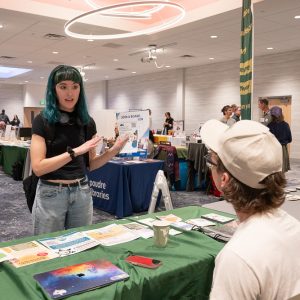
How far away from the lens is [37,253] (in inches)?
57.2

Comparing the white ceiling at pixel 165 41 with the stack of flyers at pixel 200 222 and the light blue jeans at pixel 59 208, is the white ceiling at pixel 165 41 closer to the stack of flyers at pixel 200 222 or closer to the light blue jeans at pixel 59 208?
the stack of flyers at pixel 200 222

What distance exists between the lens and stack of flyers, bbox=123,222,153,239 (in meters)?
1.69

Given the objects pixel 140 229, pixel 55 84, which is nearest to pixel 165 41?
pixel 55 84

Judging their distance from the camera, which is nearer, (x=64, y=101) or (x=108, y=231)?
(x=108, y=231)

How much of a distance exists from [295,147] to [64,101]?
9938 millimetres

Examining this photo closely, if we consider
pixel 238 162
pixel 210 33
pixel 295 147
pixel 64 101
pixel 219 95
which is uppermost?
pixel 210 33

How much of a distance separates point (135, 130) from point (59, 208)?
310 centimetres

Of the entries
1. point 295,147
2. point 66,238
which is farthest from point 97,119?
point 295,147

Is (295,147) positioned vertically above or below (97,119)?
below

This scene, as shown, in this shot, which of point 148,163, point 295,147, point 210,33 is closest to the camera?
point 148,163

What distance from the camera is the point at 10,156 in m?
8.10

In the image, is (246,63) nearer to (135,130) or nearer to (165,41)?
(135,130)

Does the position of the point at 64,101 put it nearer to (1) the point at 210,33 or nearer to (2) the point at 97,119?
(2) the point at 97,119

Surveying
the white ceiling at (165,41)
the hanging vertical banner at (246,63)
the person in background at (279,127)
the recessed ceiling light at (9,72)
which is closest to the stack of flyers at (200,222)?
the hanging vertical banner at (246,63)
